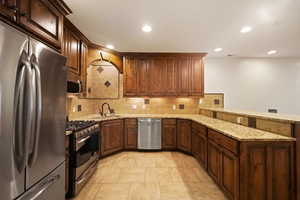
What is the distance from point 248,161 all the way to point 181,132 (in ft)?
8.03

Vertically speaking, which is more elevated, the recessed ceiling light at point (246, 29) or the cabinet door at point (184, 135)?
the recessed ceiling light at point (246, 29)

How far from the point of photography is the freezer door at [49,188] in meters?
1.25

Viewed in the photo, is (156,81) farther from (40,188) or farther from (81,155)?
(40,188)

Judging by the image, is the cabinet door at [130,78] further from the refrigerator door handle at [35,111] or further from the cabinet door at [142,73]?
the refrigerator door handle at [35,111]

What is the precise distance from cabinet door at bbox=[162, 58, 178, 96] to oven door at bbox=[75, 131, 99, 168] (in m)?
2.35

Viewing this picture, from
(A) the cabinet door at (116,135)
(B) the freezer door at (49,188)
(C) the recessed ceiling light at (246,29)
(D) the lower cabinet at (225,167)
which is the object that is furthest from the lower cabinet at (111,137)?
→ (C) the recessed ceiling light at (246,29)

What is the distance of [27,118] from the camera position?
1.11m

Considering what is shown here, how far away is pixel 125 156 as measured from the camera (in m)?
3.92

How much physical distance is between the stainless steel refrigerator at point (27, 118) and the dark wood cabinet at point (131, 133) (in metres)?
2.72

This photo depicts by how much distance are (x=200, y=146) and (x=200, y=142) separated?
76 millimetres

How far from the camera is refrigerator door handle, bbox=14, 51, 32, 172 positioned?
1058 mm

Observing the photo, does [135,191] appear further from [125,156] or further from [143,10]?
[143,10]

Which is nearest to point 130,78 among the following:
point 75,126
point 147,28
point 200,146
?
point 147,28

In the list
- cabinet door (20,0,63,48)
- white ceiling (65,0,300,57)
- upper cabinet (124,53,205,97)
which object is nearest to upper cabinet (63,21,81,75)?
white ceiling (65,0,300,57)
